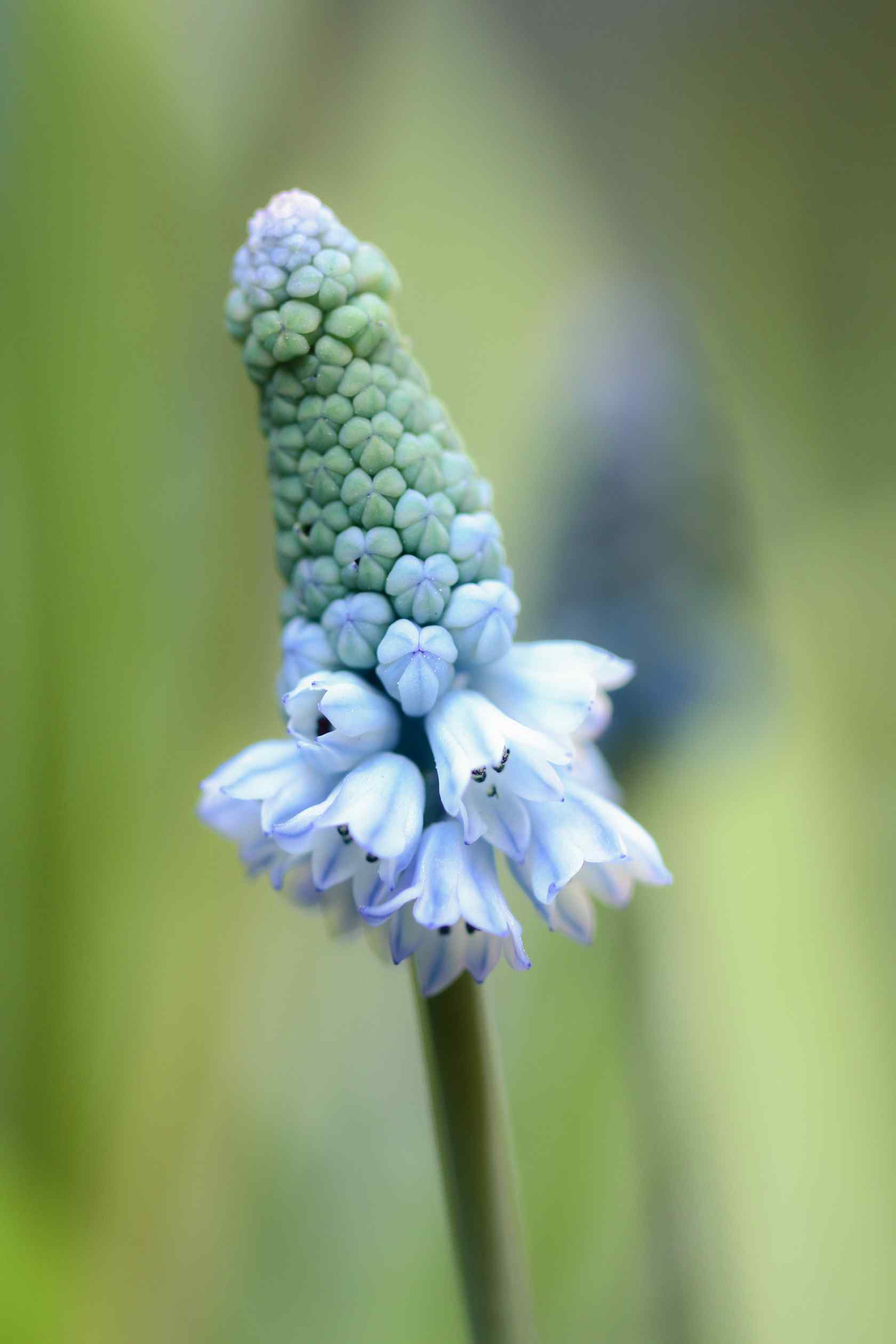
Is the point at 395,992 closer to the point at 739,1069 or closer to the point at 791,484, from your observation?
the point at 739,1069

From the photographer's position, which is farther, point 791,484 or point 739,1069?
point 791,484

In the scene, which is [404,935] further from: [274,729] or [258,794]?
[274,729]

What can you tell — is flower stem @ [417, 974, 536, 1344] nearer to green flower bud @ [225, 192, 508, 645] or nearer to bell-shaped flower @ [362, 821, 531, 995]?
bell-shaped flower @ [362, 821, 531, 995]

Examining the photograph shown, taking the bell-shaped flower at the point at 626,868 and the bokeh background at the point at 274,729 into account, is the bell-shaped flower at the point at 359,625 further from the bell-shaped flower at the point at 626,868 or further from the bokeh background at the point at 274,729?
the bokeh background at the point at 274,729

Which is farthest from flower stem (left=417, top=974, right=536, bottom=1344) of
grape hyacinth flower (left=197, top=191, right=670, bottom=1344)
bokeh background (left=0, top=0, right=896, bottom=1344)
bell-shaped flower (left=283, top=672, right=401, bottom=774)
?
bokeh background (left=0, top=0, right=896, bottom=1344)

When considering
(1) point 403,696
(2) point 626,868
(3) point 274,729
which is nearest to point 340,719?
(1) point 403,696

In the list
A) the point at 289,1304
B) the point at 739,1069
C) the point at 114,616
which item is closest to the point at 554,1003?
the point at 739,1069
